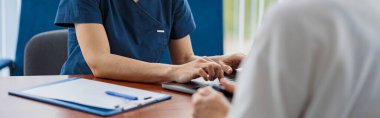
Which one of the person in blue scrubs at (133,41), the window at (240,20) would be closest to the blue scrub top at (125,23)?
the person in blue scrubs at (133,41)

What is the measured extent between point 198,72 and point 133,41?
0.40 m

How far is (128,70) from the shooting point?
4.37ft

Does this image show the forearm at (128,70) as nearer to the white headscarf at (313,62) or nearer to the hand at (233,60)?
the hand at (233,60)

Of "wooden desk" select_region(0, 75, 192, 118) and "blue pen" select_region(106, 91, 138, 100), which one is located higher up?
"blue pen" select_region(106, 91, 138, 100)

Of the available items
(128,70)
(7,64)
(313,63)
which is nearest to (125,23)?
(128,70)

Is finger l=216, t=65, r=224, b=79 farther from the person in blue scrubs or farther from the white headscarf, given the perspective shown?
the white headscarf

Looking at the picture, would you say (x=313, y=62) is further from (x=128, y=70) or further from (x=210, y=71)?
(x=128, y=70)

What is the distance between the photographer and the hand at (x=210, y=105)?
0.80 metres

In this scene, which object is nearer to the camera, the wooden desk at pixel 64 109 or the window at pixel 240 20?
the wooden desk at pixel 64 109

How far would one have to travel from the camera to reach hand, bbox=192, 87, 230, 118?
2.63 ft

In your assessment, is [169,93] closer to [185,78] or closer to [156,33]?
[185,78]

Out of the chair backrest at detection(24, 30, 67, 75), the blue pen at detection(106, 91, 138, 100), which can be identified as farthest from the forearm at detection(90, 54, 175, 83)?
the chair backrest at detection(24, 30, 67, 75)

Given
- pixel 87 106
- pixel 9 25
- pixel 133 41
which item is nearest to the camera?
pixel 87 106

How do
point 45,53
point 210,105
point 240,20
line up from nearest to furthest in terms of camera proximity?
point 210,105, point 45,53, point 240,20
